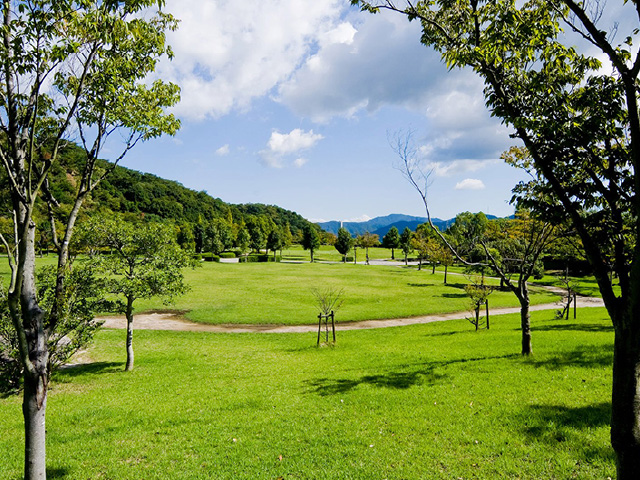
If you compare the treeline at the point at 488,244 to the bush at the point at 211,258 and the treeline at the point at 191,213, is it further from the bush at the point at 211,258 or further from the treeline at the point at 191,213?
the bush at the point at 211,258

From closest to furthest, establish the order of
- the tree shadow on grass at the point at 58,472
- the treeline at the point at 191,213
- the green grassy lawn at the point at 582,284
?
1. the tree shadow on grass at the point at 58,472
2. the green grassy lawn at the point at 582,284
3. the treeline at the point at 191,213

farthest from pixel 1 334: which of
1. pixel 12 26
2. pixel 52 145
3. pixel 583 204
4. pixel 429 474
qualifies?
pixel 583 204

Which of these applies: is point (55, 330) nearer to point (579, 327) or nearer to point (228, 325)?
point (228, 325)

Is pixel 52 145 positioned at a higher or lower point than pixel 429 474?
higher

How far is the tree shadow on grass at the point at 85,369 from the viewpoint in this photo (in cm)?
1348

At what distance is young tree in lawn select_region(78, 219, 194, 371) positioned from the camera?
13.0 meters

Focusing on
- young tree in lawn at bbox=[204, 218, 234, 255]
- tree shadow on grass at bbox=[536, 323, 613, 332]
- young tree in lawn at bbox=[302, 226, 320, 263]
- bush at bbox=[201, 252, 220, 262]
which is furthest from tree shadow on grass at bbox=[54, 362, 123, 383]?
young tree in lawn at bbox=[204, 218, 234, 255]

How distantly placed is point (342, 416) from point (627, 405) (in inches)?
231

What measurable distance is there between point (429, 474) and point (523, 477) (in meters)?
1.48

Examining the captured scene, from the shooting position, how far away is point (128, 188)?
4739 inches

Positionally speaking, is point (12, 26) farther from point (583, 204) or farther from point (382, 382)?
point (382, 382)

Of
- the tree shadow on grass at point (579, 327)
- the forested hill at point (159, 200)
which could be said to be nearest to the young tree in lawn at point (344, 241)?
the forested hill at point (159, 200)

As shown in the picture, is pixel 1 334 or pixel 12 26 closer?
pixel 12 26

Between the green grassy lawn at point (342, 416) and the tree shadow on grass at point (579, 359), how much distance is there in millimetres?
59
